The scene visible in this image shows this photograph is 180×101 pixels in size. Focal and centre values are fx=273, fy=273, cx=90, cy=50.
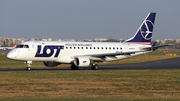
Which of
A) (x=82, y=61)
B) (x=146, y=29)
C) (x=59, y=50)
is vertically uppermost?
(x=146, y=29)

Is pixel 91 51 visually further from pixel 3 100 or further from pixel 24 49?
pixel 3 100

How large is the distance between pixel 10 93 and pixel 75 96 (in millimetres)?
4195

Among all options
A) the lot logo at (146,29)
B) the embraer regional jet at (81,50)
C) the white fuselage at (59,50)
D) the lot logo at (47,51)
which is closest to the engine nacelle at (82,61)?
the embraer regional jet at (81,50)

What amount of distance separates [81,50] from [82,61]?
2.83m

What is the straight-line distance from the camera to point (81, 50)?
38844mm

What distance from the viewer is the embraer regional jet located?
116ft

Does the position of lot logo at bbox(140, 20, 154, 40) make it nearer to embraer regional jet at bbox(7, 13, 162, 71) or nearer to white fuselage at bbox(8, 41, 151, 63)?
embraer regional jet at bbox(7, 13, 162, 71)

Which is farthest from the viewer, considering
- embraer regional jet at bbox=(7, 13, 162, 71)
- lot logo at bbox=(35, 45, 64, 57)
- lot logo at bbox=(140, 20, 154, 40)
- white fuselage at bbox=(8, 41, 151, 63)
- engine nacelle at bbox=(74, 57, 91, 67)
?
lot logo at bbox=(140, 20, 154, 40)

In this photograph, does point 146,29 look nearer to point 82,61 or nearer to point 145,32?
point 145,32

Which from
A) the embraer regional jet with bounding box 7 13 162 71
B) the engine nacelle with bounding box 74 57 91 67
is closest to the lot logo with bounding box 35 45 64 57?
the embraer regional jet with bounding box 7 13 162 71

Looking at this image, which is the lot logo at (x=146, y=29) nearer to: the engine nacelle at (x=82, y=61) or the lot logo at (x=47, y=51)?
the engine nacelle at (x=82, y=61)

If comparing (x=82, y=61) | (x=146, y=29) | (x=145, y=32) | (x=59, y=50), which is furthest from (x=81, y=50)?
(x=146, y=29)

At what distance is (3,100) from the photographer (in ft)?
46.8

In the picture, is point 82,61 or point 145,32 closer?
point 82,61
